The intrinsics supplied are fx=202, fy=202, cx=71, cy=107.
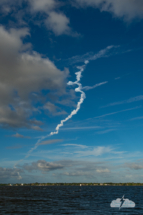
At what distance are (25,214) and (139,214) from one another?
34572 mm

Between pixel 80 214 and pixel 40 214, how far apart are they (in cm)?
1187

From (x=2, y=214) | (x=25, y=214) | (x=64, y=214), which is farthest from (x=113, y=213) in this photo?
(x=2, y=214)

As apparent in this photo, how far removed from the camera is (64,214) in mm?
59875

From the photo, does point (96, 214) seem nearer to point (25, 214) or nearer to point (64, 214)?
point (64, 214)

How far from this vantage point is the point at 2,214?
58656 millimetres

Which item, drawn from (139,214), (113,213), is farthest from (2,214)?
(139,214)

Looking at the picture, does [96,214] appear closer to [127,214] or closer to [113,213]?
[113,213]

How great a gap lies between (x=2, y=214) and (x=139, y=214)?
1615 inches

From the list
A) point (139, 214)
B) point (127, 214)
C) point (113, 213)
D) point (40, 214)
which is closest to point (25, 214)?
point (40, 214)

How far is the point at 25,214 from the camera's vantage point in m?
60.2

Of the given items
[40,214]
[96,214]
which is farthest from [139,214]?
[40,214]

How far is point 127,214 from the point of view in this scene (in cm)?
6116

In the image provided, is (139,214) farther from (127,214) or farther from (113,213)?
(113,213)

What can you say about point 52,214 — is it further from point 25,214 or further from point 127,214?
point 127,214
